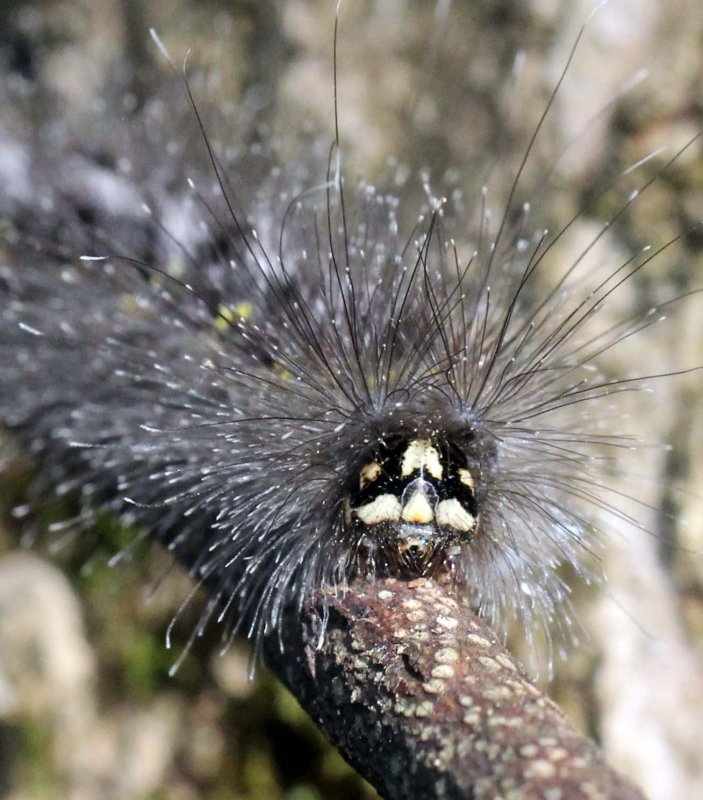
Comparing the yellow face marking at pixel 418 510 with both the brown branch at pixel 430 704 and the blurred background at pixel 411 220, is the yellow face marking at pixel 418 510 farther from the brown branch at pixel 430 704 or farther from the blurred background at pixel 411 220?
the blurred background at pixel 411 220

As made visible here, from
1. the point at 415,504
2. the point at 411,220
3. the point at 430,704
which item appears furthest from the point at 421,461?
the point at 411,220

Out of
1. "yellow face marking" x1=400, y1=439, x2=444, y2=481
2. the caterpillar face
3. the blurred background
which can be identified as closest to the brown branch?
the caterpillar face

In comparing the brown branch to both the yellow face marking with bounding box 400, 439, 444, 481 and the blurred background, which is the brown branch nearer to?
the yellow face marking with bounding box 400, 439, 444, 481

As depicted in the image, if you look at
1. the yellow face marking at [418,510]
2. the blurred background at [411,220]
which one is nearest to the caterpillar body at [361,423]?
the yellow face marking at [418,510]

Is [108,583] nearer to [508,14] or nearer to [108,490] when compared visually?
[108,490]

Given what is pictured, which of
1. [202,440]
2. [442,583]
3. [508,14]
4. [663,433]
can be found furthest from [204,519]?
[508,14]

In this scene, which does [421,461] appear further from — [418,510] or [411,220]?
[411,220]
